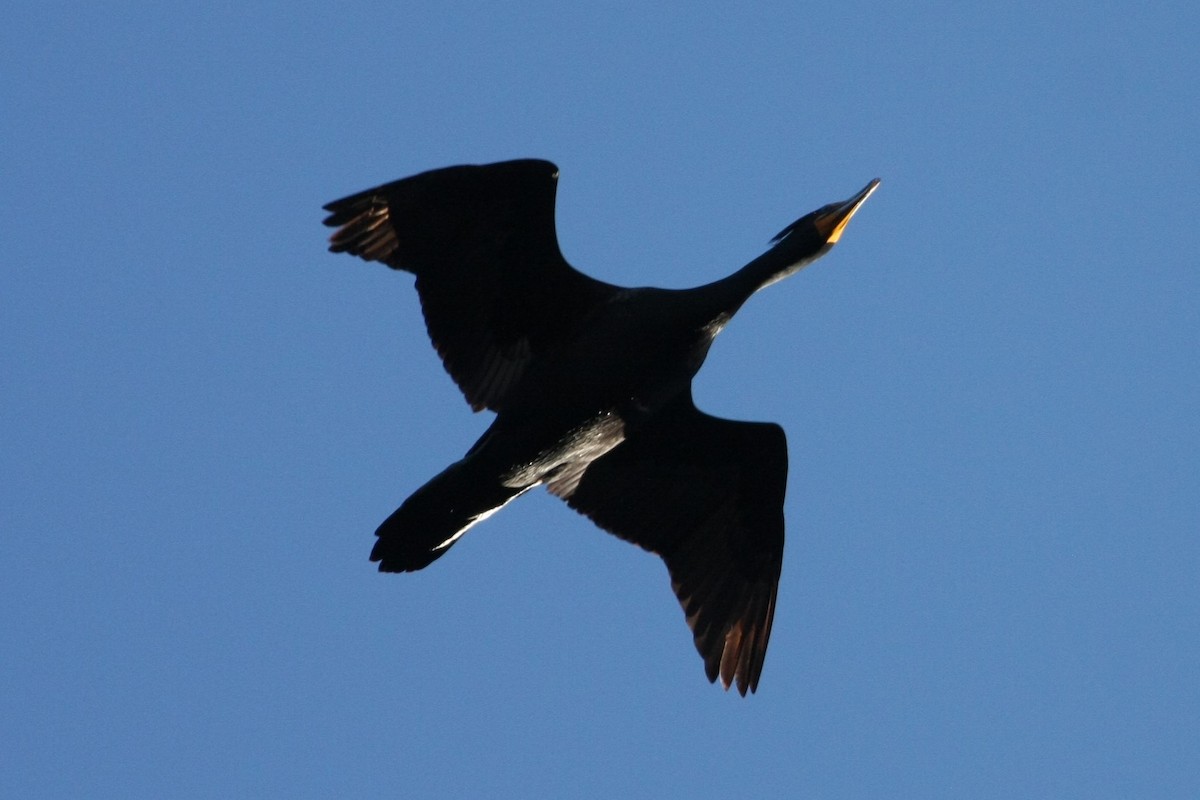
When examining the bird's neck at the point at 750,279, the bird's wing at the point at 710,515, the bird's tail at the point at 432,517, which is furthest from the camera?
the bird's wing at the point at 710,515

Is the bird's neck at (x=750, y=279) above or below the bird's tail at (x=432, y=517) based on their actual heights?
above

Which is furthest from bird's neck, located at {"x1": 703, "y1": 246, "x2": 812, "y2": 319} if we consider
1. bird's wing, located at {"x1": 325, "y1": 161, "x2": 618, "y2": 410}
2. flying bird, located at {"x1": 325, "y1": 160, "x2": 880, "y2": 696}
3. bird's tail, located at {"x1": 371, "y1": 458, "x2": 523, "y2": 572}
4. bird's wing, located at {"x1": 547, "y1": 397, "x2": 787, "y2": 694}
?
bird's tail, located at {"x1": 371, "y1": 458, "x2": 523, "y2": 572}

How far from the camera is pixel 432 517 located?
26.1ft

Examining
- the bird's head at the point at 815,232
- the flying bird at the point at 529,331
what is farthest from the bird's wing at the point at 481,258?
the bird's head at the point at 815,232

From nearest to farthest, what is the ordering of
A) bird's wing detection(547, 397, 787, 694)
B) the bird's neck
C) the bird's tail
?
the bird's tail
the bird's neck
bird's wing detection(547, 397, 787, 694)

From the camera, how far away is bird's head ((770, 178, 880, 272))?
27.2 feet

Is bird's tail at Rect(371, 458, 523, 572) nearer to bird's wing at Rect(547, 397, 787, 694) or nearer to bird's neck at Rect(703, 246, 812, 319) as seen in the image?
bird's wing at Rect(547, 397, 787, 694)

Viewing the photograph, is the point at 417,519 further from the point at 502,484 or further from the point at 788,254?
the point at 788,254

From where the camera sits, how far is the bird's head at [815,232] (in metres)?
8.28

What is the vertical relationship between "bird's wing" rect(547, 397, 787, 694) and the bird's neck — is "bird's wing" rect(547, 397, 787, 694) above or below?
below

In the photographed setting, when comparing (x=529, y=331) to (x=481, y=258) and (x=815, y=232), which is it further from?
(x=815, y=232)

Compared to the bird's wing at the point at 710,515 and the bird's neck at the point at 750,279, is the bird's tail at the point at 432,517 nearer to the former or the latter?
the bird's wing at the point at 710,515

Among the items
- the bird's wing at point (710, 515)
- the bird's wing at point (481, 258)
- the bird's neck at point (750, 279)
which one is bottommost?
the bird's wing at point (710, 515)

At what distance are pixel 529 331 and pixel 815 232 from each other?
1650mm
